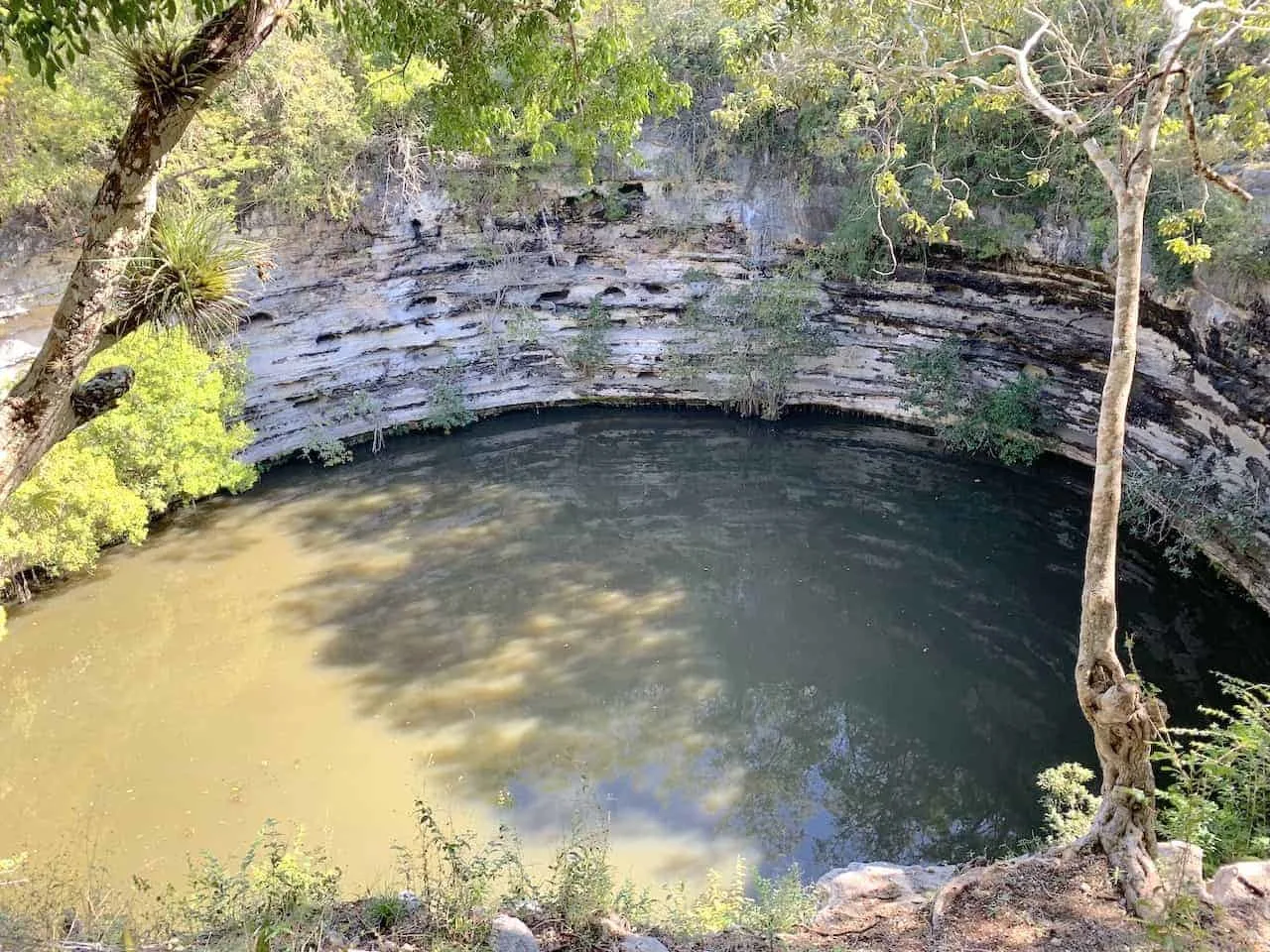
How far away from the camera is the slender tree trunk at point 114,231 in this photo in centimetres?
313

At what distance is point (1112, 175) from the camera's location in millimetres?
4102

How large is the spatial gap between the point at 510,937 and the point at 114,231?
3384 millimetres

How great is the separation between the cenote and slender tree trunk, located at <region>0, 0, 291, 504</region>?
173 inches

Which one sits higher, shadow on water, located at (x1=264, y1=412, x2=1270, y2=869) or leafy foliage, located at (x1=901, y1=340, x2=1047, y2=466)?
leafy foliage, located at (x1=901, y1=340, x2=1047, y2=466)

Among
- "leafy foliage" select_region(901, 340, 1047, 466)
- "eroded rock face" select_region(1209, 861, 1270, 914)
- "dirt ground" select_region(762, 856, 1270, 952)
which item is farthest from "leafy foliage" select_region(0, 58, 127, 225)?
"eroded rock face" select_region(1209, 861, 1270, 914)

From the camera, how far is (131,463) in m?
9.84

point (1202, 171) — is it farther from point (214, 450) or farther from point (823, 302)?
point (214, 450)

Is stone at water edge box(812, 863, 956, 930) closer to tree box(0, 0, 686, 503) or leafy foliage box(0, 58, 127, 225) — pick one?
tree box(0, 0, 686, 503)

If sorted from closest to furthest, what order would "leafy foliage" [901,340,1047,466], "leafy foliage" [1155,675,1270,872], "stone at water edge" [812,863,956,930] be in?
"leafy foliage" [1155,675,1270,872], "stone at water edge" [812,863,956,930], "leafy foliage" [901,340,1047,466]

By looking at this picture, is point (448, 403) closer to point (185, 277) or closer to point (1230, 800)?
point (185, 277)

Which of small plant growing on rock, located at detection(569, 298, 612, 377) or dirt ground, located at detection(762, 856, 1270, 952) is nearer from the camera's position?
dirt ground, located at detection(762, 856, 1270, 952)

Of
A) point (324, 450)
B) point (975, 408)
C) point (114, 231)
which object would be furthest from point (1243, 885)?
point (324, 450)

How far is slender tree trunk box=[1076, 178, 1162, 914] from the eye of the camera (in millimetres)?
4031

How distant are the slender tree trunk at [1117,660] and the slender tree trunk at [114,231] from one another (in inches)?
158
